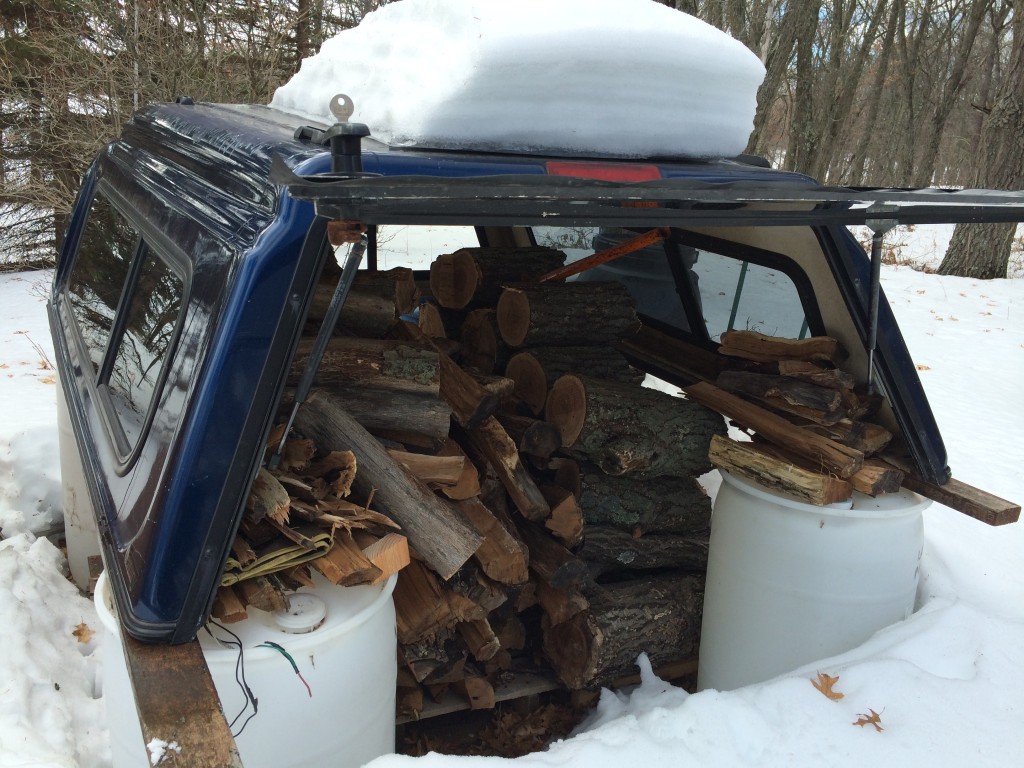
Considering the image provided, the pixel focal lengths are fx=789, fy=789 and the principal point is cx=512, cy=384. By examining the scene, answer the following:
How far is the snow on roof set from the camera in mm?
2018

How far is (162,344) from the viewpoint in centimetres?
207

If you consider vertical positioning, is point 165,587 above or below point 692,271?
below

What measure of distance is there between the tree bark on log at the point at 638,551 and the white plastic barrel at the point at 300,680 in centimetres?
138

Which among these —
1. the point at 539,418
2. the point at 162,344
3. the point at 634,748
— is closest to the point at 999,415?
the point at 539,418

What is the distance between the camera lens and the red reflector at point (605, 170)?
6.63ft

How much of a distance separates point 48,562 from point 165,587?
1.80 m

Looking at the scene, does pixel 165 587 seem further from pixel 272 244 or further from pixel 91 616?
pixel 91 616

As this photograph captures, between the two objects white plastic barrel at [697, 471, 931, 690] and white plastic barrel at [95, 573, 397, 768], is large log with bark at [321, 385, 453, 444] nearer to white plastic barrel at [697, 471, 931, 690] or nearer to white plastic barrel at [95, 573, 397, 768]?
white plastic barrel at [95, 573, 397, 768]

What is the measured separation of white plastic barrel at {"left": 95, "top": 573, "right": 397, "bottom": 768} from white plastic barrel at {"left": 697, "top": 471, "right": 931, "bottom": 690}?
1.36 metres

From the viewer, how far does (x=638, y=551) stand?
3.26 meters

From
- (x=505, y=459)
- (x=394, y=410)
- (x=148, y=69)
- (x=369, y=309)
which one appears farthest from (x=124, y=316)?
(x=148, y=69)

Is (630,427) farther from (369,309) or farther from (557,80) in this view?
(557,80)

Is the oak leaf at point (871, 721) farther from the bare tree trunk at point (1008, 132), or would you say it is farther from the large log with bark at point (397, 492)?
the bare tree trunk at point (1008, 132)

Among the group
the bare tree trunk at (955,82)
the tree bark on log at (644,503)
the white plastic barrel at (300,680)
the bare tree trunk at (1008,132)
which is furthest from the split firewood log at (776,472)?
the bare tree trunk at (955,82)
